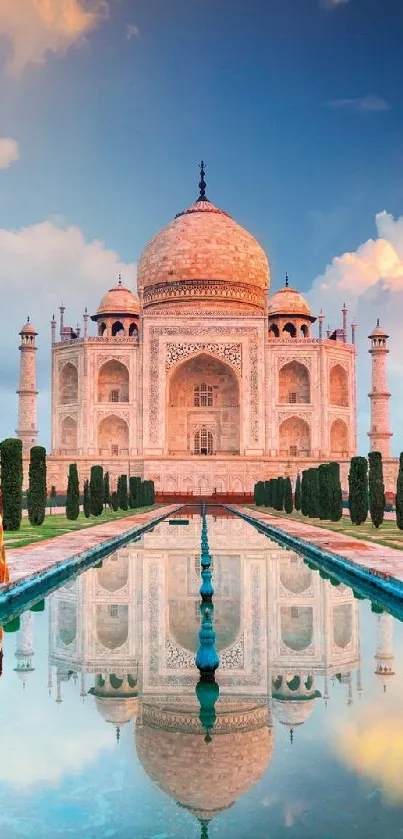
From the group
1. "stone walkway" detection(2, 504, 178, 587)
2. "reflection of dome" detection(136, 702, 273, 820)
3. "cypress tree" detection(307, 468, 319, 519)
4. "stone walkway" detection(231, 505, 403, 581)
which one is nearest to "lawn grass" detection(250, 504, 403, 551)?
"stone walkway" detection(231, 505, 403, 581)

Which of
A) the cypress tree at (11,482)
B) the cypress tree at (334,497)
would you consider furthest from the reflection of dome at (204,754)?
the cypress tree at (334,497)

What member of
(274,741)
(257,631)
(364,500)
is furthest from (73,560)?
(364,500)

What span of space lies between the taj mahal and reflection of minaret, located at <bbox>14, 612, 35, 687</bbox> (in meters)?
19.3

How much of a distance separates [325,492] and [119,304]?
16.3m

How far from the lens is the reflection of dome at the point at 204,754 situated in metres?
2.13

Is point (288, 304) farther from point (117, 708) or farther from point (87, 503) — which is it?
point (117, 708)

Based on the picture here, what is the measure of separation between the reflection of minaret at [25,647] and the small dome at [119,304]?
24.6 m

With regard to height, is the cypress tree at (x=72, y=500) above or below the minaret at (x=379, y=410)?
below

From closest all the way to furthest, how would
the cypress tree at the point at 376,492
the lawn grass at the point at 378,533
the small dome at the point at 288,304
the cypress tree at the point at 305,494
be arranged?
the lawn grass at the point at 378,533 < the cypress tree at the point at 376,492 < the cypress tree at the point at 305,494 < the small dome at the point at 288,304

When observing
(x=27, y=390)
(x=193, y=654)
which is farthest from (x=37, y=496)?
(x=27, y=390)

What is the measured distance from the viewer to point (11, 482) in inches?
Answer: 435

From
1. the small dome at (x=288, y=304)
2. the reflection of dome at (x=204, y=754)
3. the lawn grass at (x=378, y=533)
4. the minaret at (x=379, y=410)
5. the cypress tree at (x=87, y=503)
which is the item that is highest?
the small dome at (x=288, y=304)

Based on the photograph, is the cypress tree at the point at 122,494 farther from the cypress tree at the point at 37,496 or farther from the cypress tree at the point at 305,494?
the cypress tree at the point at 37,496

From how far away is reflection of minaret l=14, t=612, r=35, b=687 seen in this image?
11.2 ft
